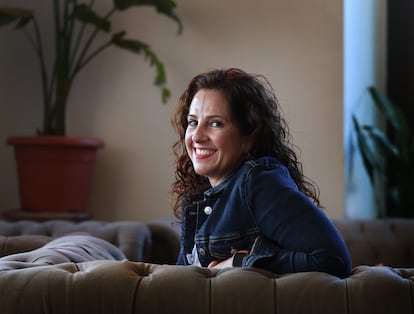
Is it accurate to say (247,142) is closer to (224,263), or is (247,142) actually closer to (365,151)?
(224,263)

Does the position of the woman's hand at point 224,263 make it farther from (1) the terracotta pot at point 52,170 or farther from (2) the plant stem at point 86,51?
(2) the plant stem at point 86,51

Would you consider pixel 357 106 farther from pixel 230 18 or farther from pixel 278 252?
pixel 278 252

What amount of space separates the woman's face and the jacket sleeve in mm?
184

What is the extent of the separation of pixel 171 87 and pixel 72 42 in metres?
0.58

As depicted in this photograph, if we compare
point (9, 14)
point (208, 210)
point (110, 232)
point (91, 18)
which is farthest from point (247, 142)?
point (9, 14)

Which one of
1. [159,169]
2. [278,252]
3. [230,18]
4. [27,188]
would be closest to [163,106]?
[159,169]

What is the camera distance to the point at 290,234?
1.35 m

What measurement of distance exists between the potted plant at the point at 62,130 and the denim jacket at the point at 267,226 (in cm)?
194

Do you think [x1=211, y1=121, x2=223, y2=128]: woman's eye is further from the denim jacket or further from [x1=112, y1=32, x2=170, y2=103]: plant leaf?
[x1=112, y1=32, x2=170, y2=103]: plant leaf

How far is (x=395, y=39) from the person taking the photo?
4.18 m

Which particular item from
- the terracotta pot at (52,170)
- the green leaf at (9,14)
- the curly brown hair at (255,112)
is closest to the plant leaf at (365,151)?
the terracotta pot at (52,170)

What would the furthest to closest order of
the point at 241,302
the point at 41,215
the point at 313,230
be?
the point at 41,215, the point at 313,230, the point at 241,302

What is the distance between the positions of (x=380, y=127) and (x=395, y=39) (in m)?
0.51

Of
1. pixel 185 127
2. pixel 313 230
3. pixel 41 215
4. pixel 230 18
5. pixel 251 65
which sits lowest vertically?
pixel 41 215
